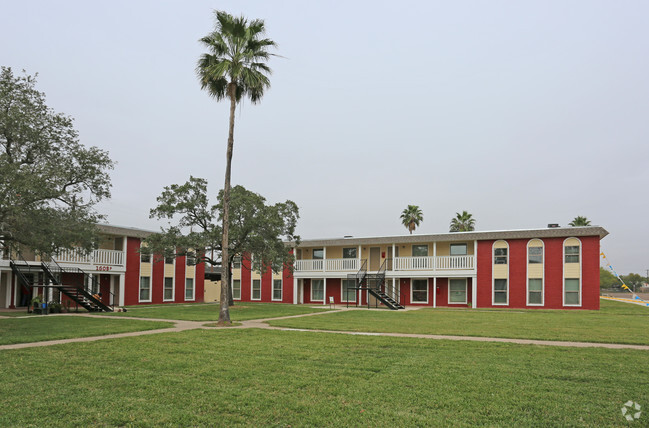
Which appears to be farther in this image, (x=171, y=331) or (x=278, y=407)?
(x=171, y=331)

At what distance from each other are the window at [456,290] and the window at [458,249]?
188cm

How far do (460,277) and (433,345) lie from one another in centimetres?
2205

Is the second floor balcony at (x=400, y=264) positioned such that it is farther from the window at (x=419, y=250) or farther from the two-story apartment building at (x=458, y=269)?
the window at (x=419, y=250)

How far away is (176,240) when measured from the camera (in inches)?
1083

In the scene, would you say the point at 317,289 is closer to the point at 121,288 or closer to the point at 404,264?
the point at 404,264

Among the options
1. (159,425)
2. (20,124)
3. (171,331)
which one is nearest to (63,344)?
(171,331)

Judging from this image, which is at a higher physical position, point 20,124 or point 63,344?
point 20,124

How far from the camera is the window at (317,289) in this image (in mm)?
38516

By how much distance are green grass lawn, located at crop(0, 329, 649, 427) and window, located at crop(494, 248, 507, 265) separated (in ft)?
68.5

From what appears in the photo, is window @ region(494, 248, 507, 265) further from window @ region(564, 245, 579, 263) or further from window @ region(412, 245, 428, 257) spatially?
window @ region(412, 245, 428, 257)

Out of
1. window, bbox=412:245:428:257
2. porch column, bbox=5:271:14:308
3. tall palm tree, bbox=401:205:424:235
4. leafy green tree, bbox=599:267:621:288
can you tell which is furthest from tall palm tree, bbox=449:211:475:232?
leafy green tree, bbox=599:267:621:288

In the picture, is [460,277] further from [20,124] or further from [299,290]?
[20,124]

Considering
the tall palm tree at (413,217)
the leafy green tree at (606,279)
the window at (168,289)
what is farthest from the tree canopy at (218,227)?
the leafy green tree at (606,279)

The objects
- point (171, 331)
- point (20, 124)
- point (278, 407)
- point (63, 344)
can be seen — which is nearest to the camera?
point (278, 407)
